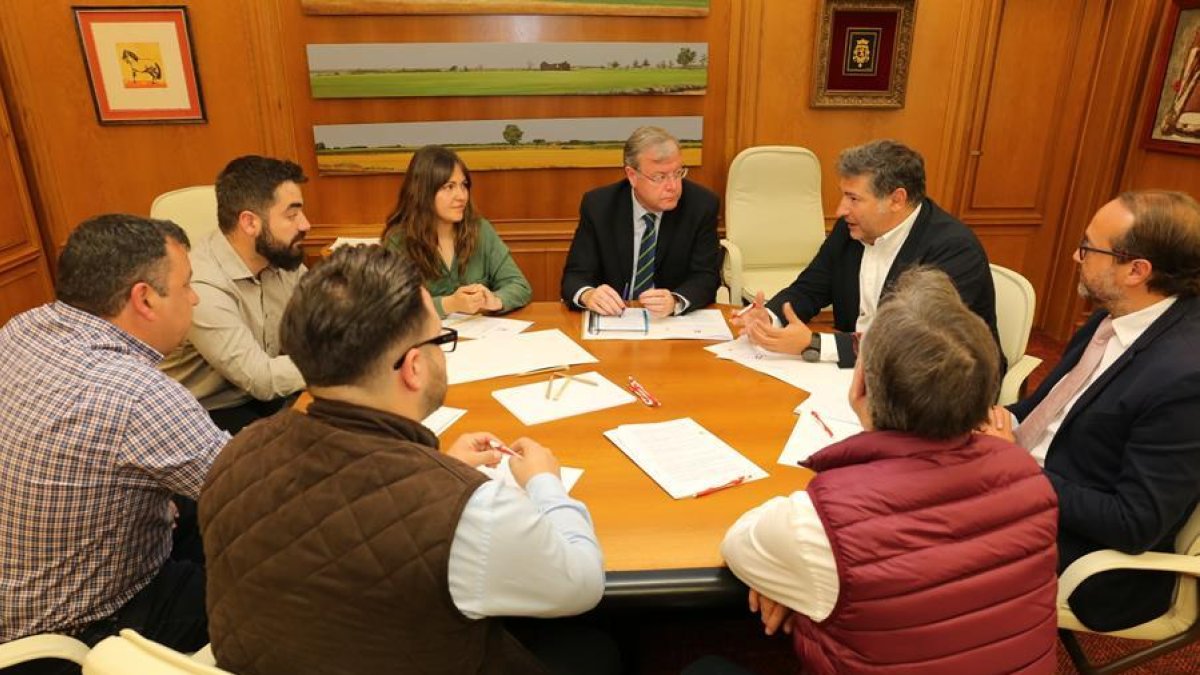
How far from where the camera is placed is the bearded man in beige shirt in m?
2.17

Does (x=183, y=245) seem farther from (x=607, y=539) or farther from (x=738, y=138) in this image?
(x=738, y=138)

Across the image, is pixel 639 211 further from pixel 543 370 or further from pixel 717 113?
pixel 717 113

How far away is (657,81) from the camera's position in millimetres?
3912

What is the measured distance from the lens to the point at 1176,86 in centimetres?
359

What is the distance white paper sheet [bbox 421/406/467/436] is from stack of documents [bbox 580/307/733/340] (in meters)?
0.62

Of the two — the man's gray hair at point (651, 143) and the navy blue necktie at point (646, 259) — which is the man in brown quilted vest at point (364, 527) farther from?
the navy blue necktie at point (646, 259)

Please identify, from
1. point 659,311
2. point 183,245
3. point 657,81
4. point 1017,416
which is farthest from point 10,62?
point 1017,416

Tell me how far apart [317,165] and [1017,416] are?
3.49 meters

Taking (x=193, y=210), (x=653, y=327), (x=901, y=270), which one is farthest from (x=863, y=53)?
(x=193, y=210)

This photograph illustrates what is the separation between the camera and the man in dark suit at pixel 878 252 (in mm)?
2139

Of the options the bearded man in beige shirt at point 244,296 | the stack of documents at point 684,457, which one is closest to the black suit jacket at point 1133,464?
the stack of documents at point 684,457

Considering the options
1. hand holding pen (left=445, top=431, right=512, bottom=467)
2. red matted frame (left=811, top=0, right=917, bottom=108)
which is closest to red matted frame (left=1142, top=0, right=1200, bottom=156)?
red matted frame (left=811, top=0, right=917, bottom=108)

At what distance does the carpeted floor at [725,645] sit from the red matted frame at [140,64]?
3397 mm

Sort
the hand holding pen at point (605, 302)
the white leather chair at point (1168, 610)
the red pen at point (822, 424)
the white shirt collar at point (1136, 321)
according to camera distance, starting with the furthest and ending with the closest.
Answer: the hand holding pen at point (605, 302) < the red pen at point (822, 424) < the white shirt collar at point (1136, 321) < the white leather chair at point (1168, 610)
